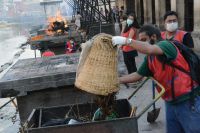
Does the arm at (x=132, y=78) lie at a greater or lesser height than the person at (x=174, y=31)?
lesser

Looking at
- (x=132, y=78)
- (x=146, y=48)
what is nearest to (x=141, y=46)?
(x=146, y=48)

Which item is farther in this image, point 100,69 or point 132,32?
point 132,32

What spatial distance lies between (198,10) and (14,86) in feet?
27.8

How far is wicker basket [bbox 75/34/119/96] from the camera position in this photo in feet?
13.1

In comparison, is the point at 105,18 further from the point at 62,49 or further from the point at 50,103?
the point at 50,103

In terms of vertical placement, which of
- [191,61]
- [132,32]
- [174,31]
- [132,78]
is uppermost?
[174,31]

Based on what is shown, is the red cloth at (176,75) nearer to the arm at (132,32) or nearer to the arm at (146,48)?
the arm at (146,48)

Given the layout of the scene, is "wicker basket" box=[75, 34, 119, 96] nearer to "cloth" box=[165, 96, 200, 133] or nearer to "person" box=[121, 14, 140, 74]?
"cloth" box=[165, 96, 200, 133]

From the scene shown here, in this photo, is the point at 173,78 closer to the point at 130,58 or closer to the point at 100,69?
the point at 100,69

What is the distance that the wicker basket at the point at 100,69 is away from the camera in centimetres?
399

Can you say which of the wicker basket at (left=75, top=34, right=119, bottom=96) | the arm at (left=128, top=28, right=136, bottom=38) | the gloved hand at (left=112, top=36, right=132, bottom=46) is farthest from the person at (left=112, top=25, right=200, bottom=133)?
the arm at (left=128, top=28, right=136, bottom=38)

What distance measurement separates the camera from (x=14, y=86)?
6.06m

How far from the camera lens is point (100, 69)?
3.99 meters

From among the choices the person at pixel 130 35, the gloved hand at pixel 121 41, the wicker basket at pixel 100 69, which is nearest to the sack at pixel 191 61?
the gloved hand at pixel 121 41
